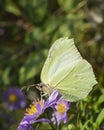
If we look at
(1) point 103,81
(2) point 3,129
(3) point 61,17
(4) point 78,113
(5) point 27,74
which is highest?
(3) point 61,17

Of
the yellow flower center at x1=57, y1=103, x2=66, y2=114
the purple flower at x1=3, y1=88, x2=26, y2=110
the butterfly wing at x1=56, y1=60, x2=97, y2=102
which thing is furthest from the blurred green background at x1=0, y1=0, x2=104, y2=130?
the butterfly wing at x1=56, y1=60, x2=97, y2=102

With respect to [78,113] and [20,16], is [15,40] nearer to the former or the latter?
[20,16]

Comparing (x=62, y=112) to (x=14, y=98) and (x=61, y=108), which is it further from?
(x=14, y=98)

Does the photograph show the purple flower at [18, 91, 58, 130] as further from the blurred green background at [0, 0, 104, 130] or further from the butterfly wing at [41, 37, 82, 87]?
the blurred green background at [0, 0, 104, 130]

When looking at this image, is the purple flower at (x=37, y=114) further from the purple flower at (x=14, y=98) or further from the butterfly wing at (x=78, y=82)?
the purple flower at (x=14, y=98)

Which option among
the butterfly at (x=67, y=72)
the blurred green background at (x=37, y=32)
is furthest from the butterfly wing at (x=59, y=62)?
the blurred green background at (x=37, y=32)

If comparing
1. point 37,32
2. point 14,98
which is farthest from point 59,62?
point 37,32

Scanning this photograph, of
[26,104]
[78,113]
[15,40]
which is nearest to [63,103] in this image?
[78,113]
